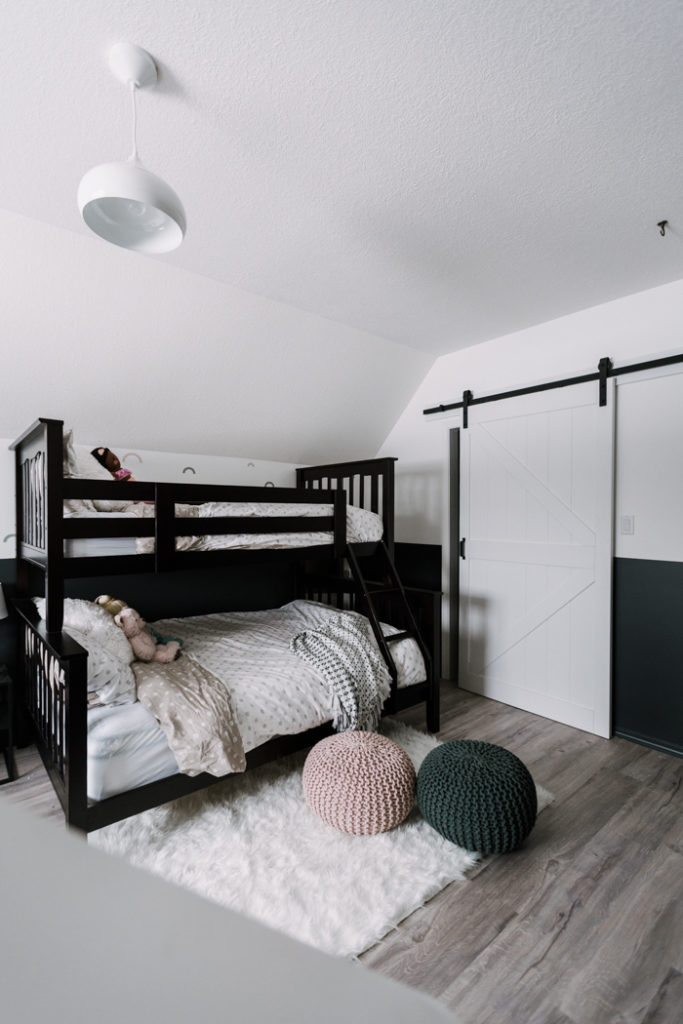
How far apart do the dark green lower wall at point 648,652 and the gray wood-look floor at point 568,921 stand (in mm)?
407

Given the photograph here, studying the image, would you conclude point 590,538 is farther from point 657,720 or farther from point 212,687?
point 212,687

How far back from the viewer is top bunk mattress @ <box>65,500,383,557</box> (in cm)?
218

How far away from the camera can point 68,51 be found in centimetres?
135

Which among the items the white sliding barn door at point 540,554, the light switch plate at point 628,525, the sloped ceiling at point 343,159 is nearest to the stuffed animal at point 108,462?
the sloped ceiling at point 343,159

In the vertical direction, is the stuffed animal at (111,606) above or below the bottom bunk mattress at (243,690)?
above

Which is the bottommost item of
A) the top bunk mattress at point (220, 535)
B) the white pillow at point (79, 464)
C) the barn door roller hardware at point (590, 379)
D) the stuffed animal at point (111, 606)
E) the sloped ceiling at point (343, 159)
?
the stuffed animal at point (111, 606)

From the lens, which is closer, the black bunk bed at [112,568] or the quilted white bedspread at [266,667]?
the black bunk bed at [112,568]

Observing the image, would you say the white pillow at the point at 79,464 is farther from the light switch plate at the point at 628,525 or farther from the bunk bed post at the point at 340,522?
the light switch plate at the point at 628,525

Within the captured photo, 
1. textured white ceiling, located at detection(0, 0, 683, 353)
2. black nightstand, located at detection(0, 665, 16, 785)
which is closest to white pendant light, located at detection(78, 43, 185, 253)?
textured white ceiling, located at detection(0, 0, 683, 353)

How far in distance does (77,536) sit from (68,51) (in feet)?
5.08

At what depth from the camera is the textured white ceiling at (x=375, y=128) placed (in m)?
1.29

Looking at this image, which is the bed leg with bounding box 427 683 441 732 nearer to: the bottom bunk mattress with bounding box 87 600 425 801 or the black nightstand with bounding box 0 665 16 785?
the bottom bunk mattress with bounding box 87 600 425 801

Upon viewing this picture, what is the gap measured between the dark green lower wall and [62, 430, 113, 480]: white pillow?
110 inches

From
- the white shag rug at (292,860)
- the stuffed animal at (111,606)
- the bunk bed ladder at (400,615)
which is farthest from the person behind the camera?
the bunk bed ladder at (400,615)
